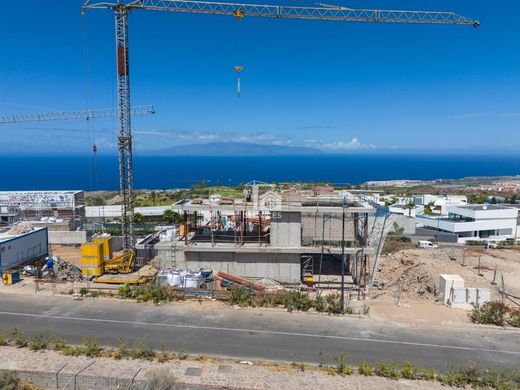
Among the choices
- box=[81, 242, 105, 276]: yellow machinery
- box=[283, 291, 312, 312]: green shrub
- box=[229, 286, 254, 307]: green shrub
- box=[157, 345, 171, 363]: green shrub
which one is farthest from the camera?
box=[81, 242, 105, 276]: yellow machinery

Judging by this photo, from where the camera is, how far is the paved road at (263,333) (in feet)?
54.9

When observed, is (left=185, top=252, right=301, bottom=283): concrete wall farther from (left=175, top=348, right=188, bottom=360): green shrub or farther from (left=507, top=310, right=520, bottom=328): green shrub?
(left=507, top=310, right=520, bottom=328): green shrub

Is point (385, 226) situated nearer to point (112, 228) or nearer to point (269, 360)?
point (269, 360)

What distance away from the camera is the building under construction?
2730 centimetres

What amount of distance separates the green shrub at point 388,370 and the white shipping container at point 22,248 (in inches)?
959

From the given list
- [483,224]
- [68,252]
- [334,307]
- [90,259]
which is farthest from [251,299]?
[483,224]

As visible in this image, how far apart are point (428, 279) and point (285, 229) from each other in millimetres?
10336

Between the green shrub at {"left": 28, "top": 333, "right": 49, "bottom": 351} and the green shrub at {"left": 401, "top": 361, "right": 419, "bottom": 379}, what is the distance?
14029 millimetres

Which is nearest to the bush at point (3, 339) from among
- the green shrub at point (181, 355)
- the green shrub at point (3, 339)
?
the green shrub at point (3, 339)

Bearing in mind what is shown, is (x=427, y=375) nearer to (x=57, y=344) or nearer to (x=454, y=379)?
(x=454, y=379)

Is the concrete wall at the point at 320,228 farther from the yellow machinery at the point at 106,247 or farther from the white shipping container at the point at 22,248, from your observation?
the white shipping container at the point at 22,248

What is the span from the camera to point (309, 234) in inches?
1176

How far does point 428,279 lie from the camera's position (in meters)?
27.6

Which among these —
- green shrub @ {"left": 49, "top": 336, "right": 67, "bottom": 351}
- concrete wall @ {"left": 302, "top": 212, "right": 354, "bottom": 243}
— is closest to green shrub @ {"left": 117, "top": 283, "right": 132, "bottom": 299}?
green shrub @ {"left": 49, "top": 336, "right": 67, "bottom": 351}
